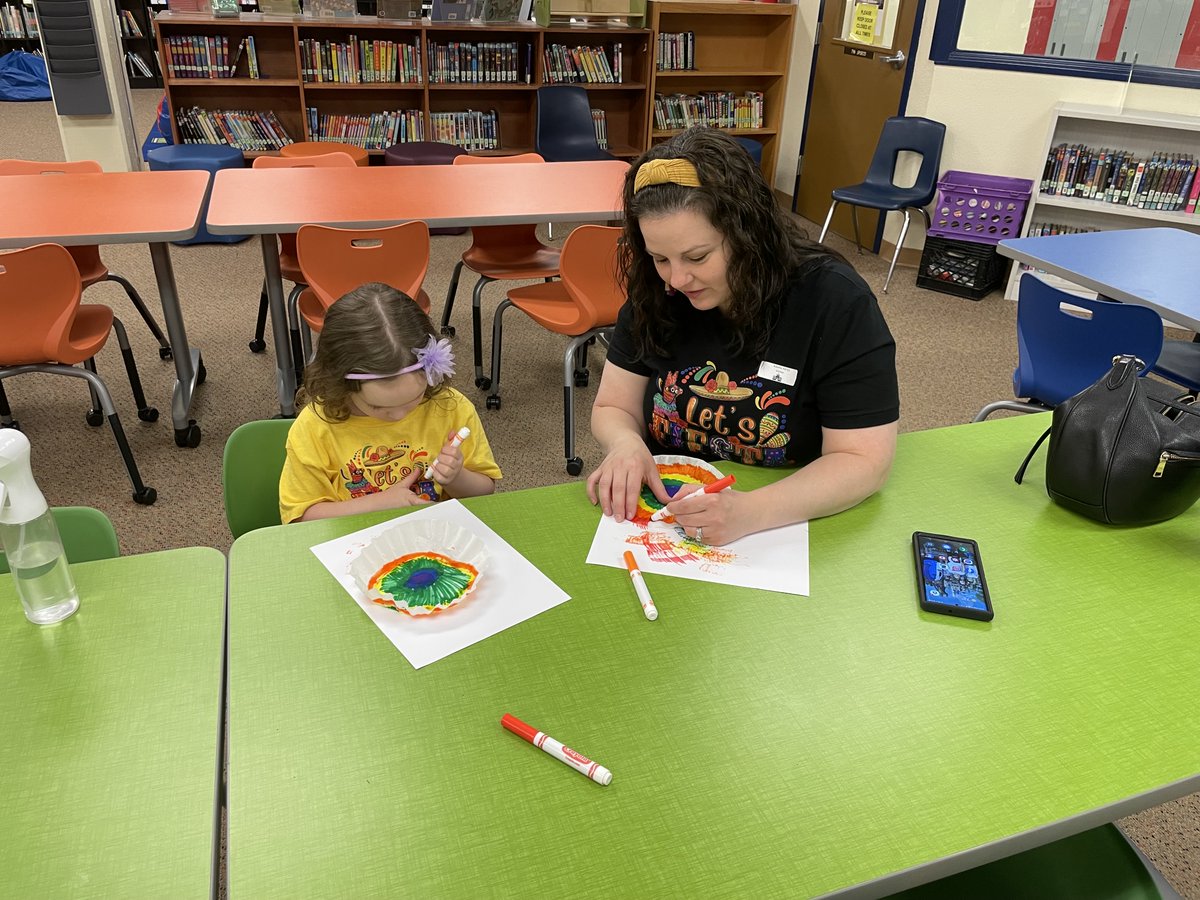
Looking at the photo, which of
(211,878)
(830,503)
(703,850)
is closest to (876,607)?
(830,503)

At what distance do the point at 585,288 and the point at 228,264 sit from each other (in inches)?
111

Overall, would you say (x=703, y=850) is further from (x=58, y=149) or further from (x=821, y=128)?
(x=58, y=149)

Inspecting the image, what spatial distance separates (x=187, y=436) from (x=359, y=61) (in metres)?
3.16

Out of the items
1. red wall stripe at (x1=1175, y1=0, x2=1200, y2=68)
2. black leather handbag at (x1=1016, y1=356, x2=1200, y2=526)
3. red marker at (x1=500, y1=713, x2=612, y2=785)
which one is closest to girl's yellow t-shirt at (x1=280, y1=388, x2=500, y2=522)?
red marker at (x1=500, y1=713, x2=612, y2=785)

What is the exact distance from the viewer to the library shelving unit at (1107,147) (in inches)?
170

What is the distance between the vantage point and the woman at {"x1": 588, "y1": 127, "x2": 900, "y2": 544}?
4.31ft

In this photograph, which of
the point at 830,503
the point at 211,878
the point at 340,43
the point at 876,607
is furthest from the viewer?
the point at 340,43

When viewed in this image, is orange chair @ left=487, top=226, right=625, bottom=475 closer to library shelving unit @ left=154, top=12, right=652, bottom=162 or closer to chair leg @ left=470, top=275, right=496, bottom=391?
chair leg @ left=470, top=275, right=496, bottom=391

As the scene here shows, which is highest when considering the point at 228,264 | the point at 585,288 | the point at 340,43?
the point at 340,43

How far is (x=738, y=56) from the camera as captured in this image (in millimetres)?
6039

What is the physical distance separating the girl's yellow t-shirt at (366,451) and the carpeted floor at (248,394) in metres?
1.16

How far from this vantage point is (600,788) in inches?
34.5

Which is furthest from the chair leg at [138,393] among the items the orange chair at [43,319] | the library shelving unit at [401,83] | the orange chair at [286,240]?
the library shelving unit at [401,83]

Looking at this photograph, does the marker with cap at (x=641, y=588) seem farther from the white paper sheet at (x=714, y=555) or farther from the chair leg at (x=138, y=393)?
the chair leg at (x=138, y=393)
